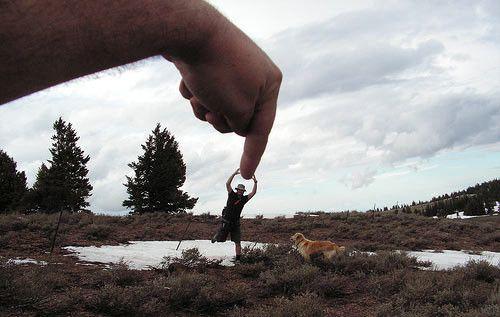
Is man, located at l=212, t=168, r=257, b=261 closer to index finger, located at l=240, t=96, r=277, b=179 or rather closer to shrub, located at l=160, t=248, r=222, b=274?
shrub, located at l=160, t=248, r=222, b=274

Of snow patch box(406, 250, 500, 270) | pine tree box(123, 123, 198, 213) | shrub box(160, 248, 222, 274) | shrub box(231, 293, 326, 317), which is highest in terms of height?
pine tree box(123, 123, 198, 213)

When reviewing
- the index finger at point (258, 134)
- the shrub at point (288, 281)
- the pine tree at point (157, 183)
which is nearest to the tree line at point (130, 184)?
the pine tree at point (157, 183)

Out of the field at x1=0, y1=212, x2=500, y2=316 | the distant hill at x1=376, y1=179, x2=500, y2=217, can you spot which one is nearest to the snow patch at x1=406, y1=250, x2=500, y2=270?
the field at x1=0, y1=212, x2=500, y2=316

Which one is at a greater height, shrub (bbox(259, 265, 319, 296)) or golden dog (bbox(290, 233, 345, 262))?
golden dog (bbox(290, 233, 345, 262))

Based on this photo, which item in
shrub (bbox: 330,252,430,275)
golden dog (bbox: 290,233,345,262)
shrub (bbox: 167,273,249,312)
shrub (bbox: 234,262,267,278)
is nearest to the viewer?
shrub (bbox: 167,273,249,312)

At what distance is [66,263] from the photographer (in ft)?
28.5

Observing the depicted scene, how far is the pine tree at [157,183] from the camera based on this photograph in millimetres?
32438

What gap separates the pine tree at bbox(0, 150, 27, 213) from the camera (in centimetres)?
3056

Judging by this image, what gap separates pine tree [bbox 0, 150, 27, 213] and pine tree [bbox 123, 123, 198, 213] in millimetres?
7388

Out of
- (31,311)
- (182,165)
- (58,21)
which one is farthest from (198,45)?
(182,165)

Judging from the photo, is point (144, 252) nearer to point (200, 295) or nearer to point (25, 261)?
point (25, 261)

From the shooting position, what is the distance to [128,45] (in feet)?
2.41

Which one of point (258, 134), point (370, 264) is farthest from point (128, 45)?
point (370, 264)

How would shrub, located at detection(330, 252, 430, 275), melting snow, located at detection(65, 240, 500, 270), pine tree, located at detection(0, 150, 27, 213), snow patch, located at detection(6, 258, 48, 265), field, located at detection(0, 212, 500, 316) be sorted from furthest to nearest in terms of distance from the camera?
1. pine tree, located at detection(0, 150, 27, 213)
2. melting snow, located at detection(65, 240, 500, 270)
3. shrub, located at detection(330, 252, 430, 275)
4. snow patch, located at detection(6, 258, 48, 265)
5. field, located at detection(0, 212, 500, 316)
